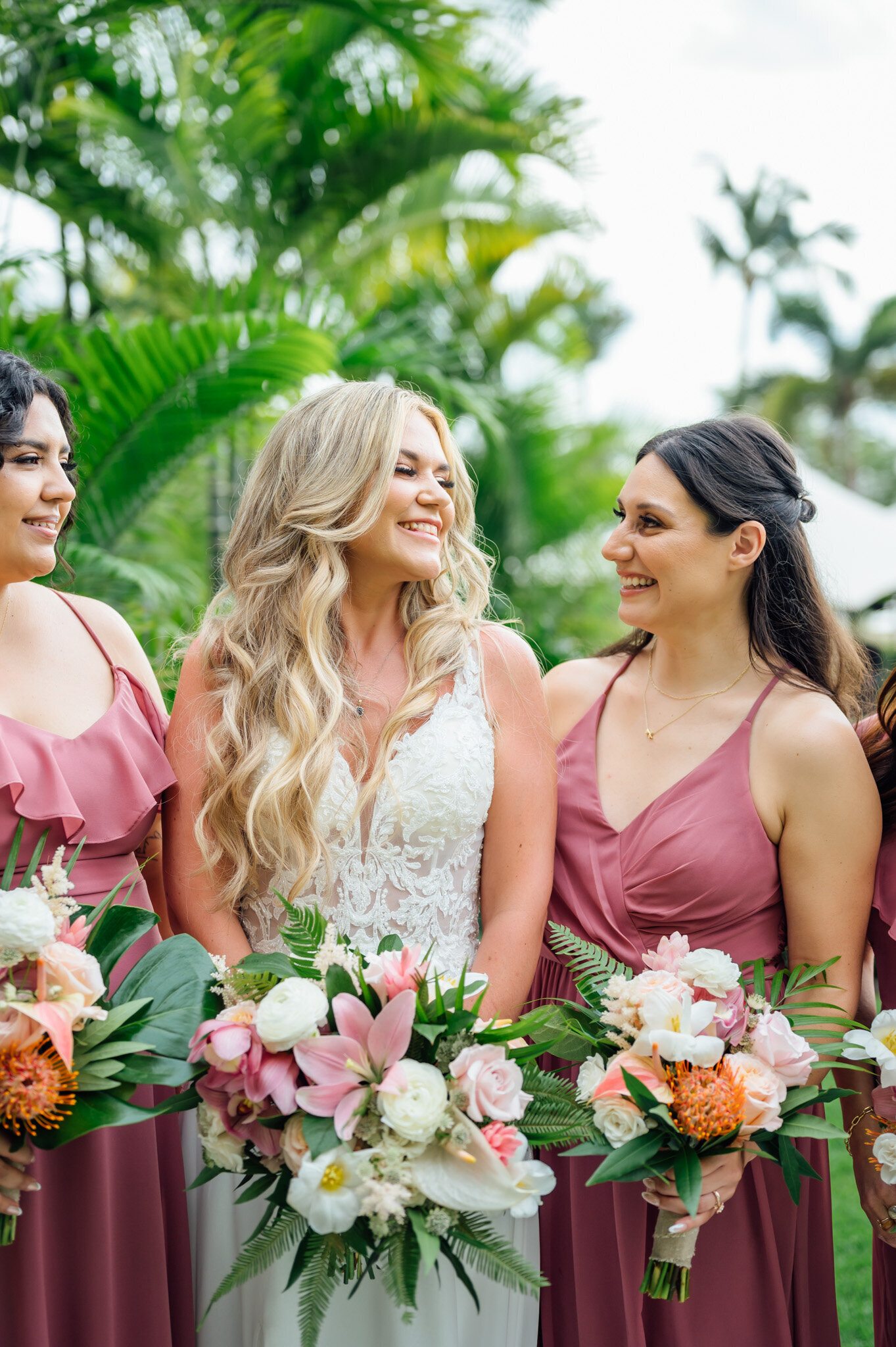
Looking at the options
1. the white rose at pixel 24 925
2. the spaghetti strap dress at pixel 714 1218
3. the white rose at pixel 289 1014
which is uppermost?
the white rose at pixel 24 925

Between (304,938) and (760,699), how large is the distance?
5.04 ft

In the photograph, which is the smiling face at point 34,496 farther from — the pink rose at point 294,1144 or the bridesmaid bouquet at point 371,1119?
the pink rose at point 294,1144

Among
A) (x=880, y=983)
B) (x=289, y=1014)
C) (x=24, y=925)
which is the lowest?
(x=880, y=983)

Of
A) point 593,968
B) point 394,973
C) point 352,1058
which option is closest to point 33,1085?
point 352,1058

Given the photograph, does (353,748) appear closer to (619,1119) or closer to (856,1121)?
(619,1119)

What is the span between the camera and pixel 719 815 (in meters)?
2.95

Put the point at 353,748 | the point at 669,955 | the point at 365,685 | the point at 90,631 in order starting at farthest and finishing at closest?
the point at 90,631
the point at 365,685
the point at 353,748
the point at 669,955

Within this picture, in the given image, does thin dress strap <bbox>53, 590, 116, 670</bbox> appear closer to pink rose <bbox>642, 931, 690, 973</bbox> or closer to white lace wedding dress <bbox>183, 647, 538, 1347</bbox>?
white lace wedding dress <bbox>183, 647, 538, 1347</bbox>

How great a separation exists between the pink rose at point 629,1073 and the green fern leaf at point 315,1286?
24.0 inches

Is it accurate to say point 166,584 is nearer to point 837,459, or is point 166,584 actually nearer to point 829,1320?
point 829,1320

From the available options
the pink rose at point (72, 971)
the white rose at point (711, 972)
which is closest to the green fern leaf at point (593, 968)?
the white rose at point (711, 972)

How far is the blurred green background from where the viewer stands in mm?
5602

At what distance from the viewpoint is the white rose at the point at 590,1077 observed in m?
2.26

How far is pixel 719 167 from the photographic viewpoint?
35250 mm
